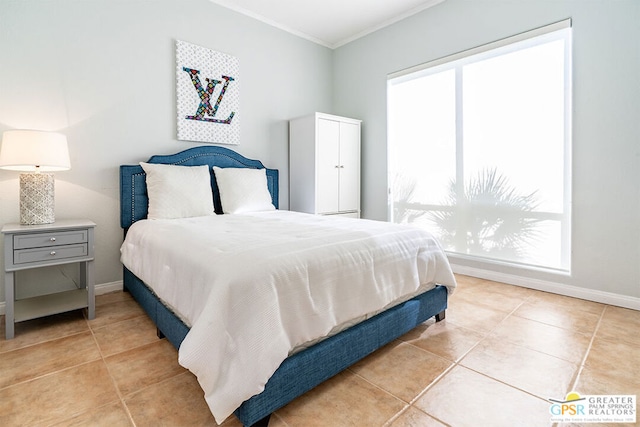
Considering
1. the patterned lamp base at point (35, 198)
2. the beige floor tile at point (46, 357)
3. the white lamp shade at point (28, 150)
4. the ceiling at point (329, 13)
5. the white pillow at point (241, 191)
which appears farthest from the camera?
the ceiling at point (329, 13)

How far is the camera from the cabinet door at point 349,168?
13.3 feet

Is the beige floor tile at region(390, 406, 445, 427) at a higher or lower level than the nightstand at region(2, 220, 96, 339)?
lower

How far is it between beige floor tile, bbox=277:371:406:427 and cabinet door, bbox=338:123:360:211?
2.68m

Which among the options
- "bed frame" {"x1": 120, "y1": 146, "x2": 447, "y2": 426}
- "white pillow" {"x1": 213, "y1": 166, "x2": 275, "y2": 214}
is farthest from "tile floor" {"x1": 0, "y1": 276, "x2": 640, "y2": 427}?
"white pillow" {"x1": 213, "y1": 166, "x2": 275, "y2": 214}

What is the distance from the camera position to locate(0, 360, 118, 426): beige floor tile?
1.32 metres

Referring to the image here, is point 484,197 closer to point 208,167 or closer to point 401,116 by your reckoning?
point 401,116

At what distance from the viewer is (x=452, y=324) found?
2205 mm

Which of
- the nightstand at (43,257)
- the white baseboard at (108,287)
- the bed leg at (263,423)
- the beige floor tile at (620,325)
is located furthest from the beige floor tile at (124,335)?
the beige floor tile at (620,325)

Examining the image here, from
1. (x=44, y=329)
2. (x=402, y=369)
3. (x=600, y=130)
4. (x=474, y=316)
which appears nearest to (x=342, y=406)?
(x=402, y=369)

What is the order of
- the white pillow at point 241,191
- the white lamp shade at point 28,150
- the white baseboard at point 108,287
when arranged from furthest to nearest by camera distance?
the white pillow at point 241,191 → the white baseboard at point 108,287 → the white lamp shade at point 28,150

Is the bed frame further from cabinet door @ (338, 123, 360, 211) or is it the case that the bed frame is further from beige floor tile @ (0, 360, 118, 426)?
cabinet door @ (338, 123, 360, 211)

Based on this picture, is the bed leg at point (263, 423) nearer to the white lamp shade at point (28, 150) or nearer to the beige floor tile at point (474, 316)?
the beige floor tile at point (474, 316)

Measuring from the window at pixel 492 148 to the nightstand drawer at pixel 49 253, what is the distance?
10.5 ft

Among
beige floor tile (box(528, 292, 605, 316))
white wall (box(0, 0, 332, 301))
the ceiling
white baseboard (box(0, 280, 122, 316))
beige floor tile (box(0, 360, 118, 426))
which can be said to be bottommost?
beige floor tile (box(0, 360, 118, 426))
